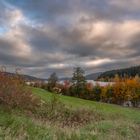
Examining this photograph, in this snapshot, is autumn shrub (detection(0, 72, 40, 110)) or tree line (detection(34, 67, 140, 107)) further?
tree line (detection(34, 67, 140, 107))

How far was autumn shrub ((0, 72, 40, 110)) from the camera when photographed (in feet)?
59.6

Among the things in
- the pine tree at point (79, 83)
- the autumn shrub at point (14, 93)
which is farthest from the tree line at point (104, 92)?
the autumn shrub at point (14, 93)

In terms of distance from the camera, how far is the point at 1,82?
60.8 feet

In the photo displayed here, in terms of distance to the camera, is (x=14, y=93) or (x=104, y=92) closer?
(x=14, y=93)

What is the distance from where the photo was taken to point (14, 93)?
18766 millimetres

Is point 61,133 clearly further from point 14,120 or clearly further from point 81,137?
point 14,120

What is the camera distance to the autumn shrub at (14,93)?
18172 millimetres

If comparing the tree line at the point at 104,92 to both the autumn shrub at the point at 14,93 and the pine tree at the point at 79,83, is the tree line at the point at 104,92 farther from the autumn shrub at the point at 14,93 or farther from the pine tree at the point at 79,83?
the autumn shrub at the point at 14,93

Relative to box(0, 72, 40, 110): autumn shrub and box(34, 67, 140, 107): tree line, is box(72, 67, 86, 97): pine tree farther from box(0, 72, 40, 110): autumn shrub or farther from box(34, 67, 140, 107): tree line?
box(0, 72, 40, 110): autumn shrub

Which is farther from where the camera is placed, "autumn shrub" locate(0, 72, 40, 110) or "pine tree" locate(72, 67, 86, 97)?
"pine tree" locate(72, 67, 86, 97)

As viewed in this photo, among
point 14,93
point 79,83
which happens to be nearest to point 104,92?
point 79,83

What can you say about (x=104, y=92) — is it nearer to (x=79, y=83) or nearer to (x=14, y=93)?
(x=79, y=83)

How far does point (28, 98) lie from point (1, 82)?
226 centimetres

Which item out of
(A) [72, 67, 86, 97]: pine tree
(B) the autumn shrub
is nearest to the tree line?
(A) [72, 67, 86, 97]: pine tree
